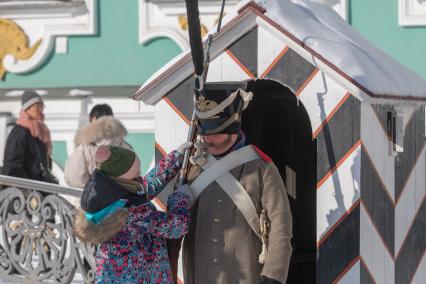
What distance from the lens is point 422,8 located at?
13.0 m

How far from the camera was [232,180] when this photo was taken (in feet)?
17.6

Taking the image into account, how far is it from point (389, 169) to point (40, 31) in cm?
974

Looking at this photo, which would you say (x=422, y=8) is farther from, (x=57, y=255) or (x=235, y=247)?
(x=235, y=247)

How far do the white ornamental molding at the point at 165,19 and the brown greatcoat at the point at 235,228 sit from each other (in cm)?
849

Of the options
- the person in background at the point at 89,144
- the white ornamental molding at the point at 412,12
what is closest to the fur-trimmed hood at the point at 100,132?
the person in background at the point at 89,144

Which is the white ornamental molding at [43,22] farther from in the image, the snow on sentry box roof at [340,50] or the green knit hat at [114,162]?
the green knit hat at [114,162]

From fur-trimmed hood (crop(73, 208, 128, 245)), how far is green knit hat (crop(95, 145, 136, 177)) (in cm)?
17

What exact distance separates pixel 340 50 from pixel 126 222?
3.70ft

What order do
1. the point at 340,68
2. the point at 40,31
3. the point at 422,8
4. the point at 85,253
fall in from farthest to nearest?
the point at 40,31 → the point at 422,8 → the point at 85,253 → the point at 340,68

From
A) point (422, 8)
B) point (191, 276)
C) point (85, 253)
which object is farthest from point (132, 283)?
point (422, 8)

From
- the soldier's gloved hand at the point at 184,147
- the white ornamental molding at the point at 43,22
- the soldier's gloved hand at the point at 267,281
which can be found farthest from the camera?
the white ornamental molding at the point at 43,22

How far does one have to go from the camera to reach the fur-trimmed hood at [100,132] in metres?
9.31

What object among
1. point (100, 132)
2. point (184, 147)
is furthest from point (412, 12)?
point (184, 147)

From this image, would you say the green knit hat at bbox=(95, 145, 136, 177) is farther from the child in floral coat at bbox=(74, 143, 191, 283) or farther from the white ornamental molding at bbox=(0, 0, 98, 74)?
the white ornamental molding at bbox=(0, 0, 98, 74)
